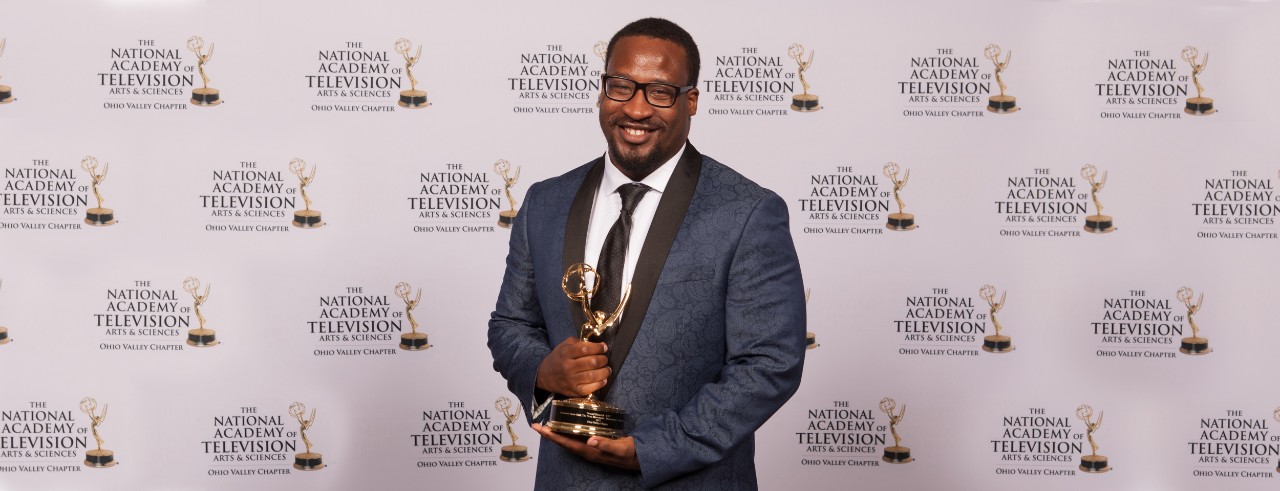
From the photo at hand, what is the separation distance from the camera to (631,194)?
6.74ft

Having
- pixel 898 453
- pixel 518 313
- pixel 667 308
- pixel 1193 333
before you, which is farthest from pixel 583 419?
pixel 1193 333

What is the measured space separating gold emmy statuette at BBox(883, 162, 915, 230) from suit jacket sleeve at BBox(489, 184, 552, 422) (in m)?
1.90

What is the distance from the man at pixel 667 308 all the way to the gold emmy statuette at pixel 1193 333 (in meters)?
2.38

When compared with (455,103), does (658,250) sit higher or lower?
lower

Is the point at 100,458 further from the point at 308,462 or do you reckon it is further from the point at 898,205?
the point at 898,205

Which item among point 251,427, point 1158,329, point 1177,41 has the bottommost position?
point 251,427

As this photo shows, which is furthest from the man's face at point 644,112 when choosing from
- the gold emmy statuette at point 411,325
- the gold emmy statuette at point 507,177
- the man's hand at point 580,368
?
the gold emmy statuette at point 411,325

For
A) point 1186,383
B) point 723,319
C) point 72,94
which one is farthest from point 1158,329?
point 72,94

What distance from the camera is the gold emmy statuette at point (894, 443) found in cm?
384

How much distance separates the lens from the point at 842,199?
3805 mm

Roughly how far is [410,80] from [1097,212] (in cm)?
237

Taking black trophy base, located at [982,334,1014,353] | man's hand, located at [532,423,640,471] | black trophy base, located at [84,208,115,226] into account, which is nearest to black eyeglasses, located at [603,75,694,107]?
man's hand, located at [532,423,640,471]

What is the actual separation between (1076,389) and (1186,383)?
38cm

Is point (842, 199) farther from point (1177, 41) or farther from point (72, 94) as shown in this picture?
point (72, 94)
